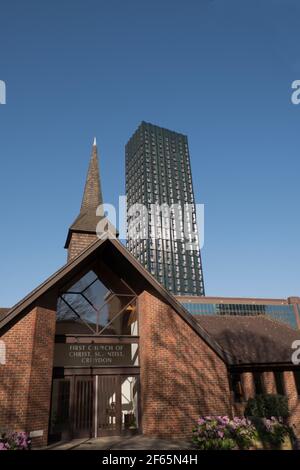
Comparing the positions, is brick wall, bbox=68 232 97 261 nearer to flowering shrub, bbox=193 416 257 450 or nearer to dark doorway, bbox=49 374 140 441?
dark doorway, bbox=49 374 140 441

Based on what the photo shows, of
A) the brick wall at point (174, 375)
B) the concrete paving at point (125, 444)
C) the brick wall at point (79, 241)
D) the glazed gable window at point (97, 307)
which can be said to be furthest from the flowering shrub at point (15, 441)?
the brick wall at point (79, 241)

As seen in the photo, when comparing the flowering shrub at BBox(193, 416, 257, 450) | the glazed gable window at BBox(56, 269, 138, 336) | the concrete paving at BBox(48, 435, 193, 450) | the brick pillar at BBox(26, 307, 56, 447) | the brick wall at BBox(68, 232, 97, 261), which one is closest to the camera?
the flowering shrub at BBox(193, 416, 257, 450)

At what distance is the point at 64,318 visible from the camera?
1409 cm

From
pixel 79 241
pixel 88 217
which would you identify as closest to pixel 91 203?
pixel 88 217

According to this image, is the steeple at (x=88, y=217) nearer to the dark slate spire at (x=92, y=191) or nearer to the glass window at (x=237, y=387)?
the dark slate spire at (x=92, y=191)

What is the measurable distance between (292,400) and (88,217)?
540 inches

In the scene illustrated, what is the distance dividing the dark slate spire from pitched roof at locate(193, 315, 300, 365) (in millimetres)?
8763

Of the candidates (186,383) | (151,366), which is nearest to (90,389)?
(151,366)

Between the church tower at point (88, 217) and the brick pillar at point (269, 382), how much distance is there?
1073cm

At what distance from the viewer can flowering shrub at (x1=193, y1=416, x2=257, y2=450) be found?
10195 mm

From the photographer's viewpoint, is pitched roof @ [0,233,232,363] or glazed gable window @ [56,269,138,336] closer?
pitched roof @ [0,233,232,363]

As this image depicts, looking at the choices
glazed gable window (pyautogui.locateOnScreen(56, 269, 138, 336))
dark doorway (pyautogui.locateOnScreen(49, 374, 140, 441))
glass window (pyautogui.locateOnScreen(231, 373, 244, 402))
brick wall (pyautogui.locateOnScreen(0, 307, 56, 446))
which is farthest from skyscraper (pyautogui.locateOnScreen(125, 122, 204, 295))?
brick wall (pyautogui.locateOnScreen(0, 307, 56, 446))

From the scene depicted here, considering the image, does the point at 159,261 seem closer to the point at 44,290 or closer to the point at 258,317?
the point at 258,317
